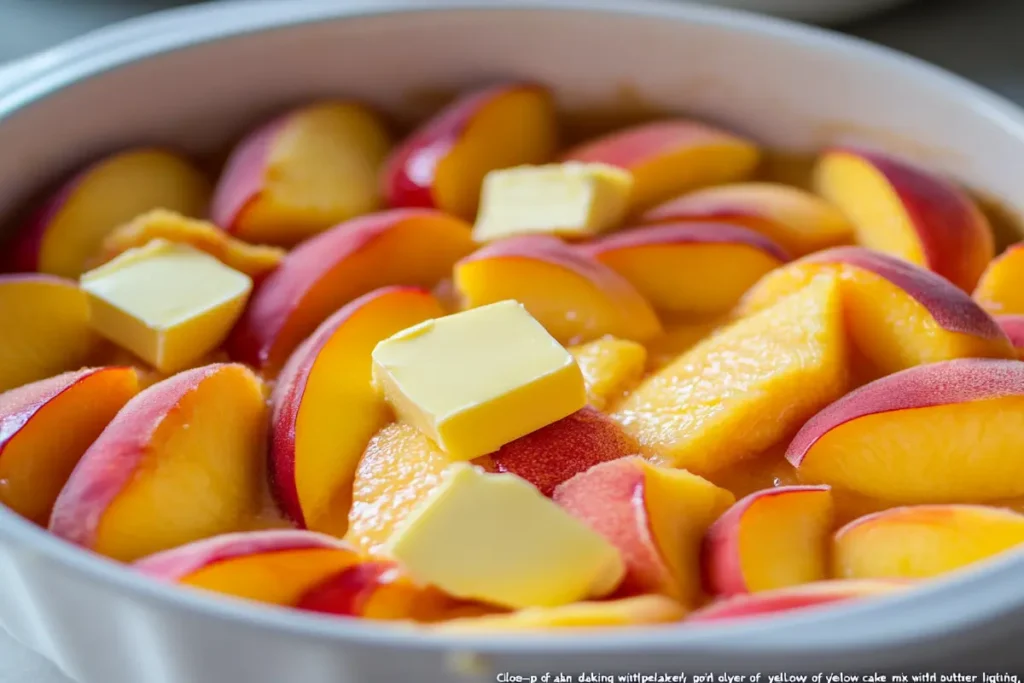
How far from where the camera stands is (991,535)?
31.7 inches

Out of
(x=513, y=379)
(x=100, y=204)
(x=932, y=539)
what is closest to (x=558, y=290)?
(x=513, y=379)

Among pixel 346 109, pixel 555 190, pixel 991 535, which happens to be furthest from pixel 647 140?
pixel 991 535

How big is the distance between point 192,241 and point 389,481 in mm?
436

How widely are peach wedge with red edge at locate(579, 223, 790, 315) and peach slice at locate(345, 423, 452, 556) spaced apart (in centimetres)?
35

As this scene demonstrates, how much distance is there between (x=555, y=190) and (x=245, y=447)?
1.62 feet

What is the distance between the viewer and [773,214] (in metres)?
1.27

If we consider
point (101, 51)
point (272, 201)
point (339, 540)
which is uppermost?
point (101, 51)

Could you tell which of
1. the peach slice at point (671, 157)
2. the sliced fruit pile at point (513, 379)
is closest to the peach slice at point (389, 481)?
the sliced fruit pile at point (513, 379)

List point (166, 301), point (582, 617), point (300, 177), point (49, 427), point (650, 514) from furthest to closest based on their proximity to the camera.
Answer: point (300, 177)
point (166, 301)
point (49, 427)
point (650, 514)
point (582, 617)

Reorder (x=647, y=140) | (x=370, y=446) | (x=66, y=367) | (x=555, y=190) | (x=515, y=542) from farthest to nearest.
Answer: (x=647, y=140)
(x=555, y=190)
(x=66, y=367)
(x=370, y=446)
(x=515, y=542)

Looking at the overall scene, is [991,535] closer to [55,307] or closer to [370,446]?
[370,446]

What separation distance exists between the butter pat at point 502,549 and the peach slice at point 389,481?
8 cm

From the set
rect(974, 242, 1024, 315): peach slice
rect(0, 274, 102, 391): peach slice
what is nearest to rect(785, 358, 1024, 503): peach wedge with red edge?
rect(974, 242, 1024, 315): peach slice

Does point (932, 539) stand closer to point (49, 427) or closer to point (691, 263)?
point (691, 263)
